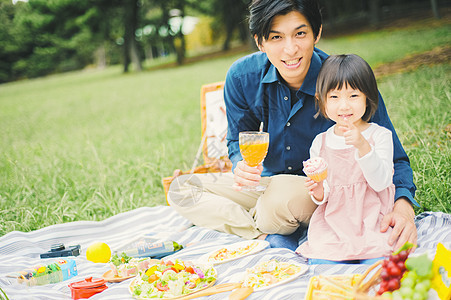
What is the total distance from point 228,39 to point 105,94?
39.4ft

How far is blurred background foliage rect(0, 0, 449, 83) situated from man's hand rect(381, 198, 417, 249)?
8532 mm

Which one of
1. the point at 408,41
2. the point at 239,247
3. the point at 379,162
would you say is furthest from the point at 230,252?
the point at 408,41

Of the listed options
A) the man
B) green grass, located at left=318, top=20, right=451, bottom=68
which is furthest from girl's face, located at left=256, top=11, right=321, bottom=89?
green grass, located at left=318, top=20, right=451, bottom=68

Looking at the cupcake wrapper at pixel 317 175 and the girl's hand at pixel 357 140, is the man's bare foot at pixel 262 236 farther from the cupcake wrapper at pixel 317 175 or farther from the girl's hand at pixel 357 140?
the girl's hand at pixel 357 140

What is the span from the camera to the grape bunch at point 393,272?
1.49 meters

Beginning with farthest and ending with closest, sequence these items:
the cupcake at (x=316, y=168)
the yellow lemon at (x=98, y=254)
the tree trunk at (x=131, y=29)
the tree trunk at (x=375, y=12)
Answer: the tree trunk at (x=131, y=29)
the tree trunk at (x=375, y=12)
the yellow lemon at (x=98, y=254)
the cupcake at (x=316, y=168)

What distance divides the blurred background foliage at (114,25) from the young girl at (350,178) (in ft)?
27.3

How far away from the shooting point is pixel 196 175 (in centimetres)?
320

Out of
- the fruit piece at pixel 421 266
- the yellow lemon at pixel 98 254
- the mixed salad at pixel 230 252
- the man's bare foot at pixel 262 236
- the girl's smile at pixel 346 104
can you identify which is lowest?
the yellow lemon at pixel 98 254

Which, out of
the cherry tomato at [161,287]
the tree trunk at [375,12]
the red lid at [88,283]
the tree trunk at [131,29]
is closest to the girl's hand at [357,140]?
the cherry tomato at [161,287]

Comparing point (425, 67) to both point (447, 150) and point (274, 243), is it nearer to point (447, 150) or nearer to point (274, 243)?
point (447, 150)

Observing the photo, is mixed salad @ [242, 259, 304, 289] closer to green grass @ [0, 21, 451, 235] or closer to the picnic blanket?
the picnic blanket

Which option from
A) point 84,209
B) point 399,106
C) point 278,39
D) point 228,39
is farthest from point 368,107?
point 228,39

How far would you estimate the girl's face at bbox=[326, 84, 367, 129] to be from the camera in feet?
6.68
